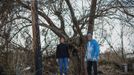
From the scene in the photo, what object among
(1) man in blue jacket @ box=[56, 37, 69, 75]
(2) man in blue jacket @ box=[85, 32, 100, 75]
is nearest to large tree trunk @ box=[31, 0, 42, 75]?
(1) man in blue jacket @ box=[56, 37, 69, 75]

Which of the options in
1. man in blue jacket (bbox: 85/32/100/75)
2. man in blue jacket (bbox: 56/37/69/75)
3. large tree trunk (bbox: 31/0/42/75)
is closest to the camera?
large tree trunk (bbox: 31/0/42/75)

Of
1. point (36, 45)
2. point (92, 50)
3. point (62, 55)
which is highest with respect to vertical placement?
point (36, 45)

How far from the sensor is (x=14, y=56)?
15.7m

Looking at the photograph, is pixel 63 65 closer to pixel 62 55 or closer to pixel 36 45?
pixel 62 55

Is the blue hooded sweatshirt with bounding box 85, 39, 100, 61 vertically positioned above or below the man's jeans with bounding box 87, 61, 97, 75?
above

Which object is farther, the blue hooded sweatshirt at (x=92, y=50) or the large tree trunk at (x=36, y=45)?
the blue hooded sweatshirt at (x=92, y=50)

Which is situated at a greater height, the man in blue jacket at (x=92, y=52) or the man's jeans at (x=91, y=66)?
the man in blue jacket at (x=92, y=52)

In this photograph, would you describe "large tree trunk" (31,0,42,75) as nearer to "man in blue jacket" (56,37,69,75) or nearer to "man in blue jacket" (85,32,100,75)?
"man in blue jacket" (56,37,69,75)

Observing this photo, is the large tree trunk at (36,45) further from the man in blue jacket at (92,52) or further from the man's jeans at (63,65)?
the man in blue jacket at (92,52)

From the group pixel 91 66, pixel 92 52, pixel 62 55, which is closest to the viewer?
pixel 92 52

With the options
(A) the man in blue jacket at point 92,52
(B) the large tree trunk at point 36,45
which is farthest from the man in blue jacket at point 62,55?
(B) the large tree trunk at point 36,45

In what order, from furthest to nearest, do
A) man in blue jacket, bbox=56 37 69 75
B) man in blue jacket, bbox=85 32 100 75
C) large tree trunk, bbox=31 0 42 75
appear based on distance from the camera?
1. man in blue jacket, bbox=56 37 69 75
2. man in blue jacket, bbox=85 32 100 75
3. large tree trunk, bbox=31 0 42 75

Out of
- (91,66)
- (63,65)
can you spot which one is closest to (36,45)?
(63,65)

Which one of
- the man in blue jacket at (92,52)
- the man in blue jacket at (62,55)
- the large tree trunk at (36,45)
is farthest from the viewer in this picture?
the man in blue jacket at (62,55)
